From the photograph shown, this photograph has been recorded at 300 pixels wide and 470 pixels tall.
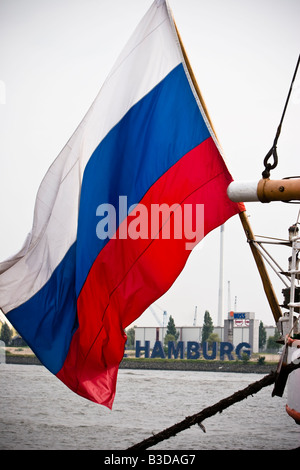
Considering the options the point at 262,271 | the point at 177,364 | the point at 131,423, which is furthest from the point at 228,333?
the point at 262,271

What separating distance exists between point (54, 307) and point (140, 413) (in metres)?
39.0

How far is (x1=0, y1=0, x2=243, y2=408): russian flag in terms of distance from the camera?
7086 mm

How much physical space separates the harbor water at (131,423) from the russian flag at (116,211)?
19235 millimetres

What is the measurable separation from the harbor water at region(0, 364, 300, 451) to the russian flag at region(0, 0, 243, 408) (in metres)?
19.2

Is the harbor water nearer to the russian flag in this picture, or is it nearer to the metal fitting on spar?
the russian flag

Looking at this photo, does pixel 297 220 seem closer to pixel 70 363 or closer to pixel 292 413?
pixel 292 413

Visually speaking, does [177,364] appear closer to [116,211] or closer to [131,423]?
[131,423]

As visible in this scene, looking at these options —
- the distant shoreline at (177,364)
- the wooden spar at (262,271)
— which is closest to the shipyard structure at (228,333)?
the distant shoreline at (177,364)

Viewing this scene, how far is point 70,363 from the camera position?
7.12m

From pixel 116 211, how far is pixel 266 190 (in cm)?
187

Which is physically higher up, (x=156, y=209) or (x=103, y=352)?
(x=156, y=209)

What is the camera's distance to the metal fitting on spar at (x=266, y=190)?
233 inches
